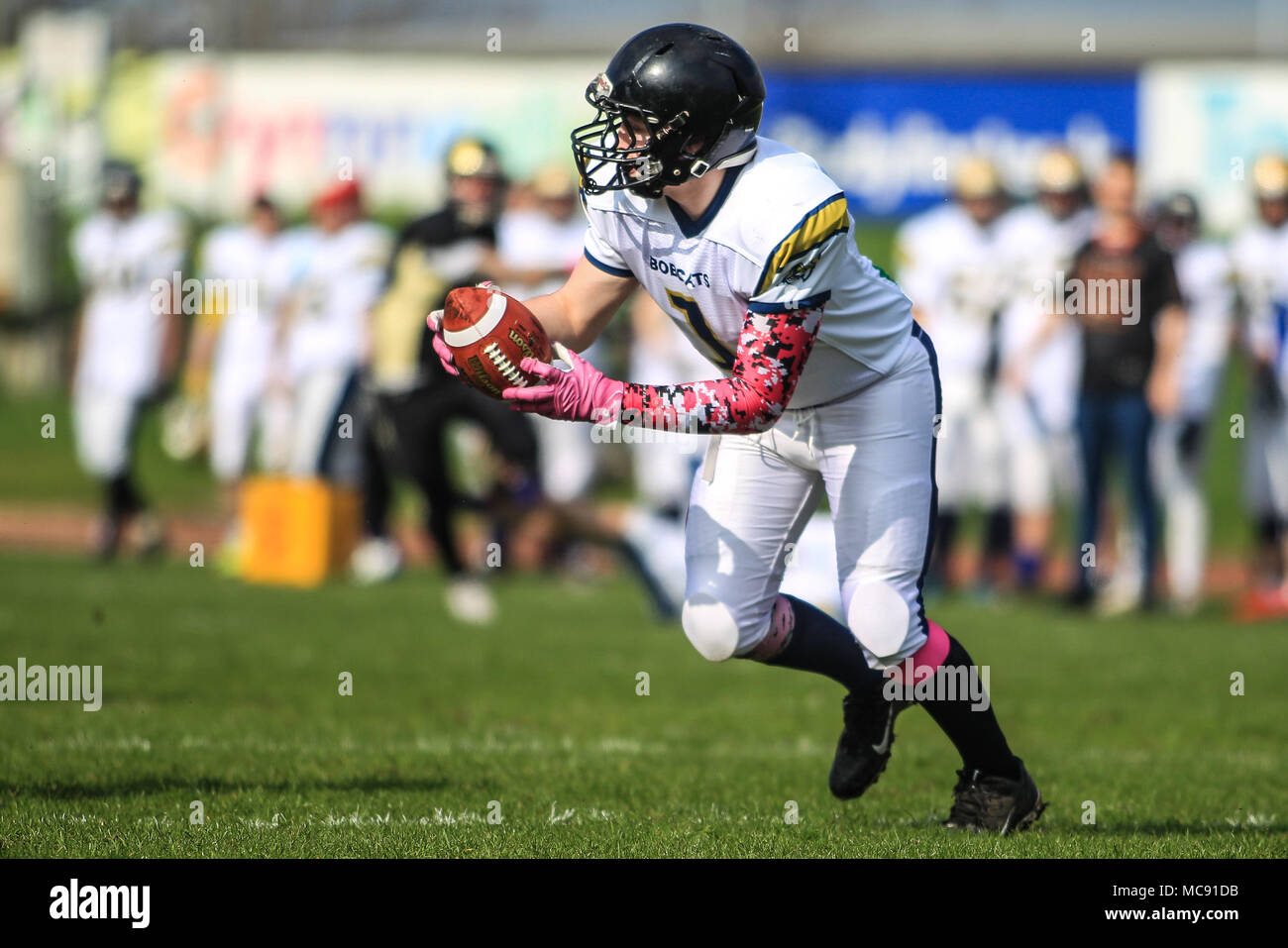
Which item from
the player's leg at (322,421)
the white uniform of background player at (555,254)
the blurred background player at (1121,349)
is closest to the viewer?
the blurred background player at (1121,349)

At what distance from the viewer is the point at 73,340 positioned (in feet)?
70.8

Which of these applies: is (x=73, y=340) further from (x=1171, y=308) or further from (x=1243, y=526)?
(x=1171, y=308)

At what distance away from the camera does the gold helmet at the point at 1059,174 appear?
34.4 ft

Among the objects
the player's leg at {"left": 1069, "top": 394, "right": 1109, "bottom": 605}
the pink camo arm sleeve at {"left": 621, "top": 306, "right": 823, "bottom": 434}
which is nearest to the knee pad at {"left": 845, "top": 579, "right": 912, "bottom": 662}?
the pink camo arm sleeve at {"left": 621, "top": 306, "right": 823, "bottom": 434}

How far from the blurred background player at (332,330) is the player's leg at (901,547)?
7049mm

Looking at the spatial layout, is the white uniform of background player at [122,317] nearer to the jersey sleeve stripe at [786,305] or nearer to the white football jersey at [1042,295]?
the white football jersey at [1042,295]

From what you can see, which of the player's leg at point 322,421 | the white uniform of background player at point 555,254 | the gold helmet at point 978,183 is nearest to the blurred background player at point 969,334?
the gold helmet at point 978,183

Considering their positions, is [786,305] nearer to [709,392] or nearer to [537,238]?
[709,392]

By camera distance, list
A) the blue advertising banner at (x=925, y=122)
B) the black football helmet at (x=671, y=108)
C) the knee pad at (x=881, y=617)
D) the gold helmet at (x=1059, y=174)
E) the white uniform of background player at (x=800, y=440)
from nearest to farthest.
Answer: the black football helmet at (x=671, y=108)
the white uniform of background player at (x=800, y=440)
the knee pad at (x=881, y=617)
the gold helmet at (x=1059, y=174)
the blue advertising banner at (x=925, y=122)

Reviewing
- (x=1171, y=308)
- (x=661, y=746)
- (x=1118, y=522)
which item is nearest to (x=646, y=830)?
(x=661, y=746)

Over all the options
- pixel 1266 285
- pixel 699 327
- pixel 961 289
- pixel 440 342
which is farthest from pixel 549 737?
pixel 1266 285

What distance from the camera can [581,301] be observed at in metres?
4.72

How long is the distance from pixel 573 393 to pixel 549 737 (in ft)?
7.57

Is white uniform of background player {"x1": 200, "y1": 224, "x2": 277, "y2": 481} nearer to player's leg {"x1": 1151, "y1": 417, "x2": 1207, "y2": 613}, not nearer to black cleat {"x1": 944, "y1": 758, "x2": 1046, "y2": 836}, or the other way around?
player's leg {"x1": 1151, "y1": 417, "x2": 1207, "y2": 613}
